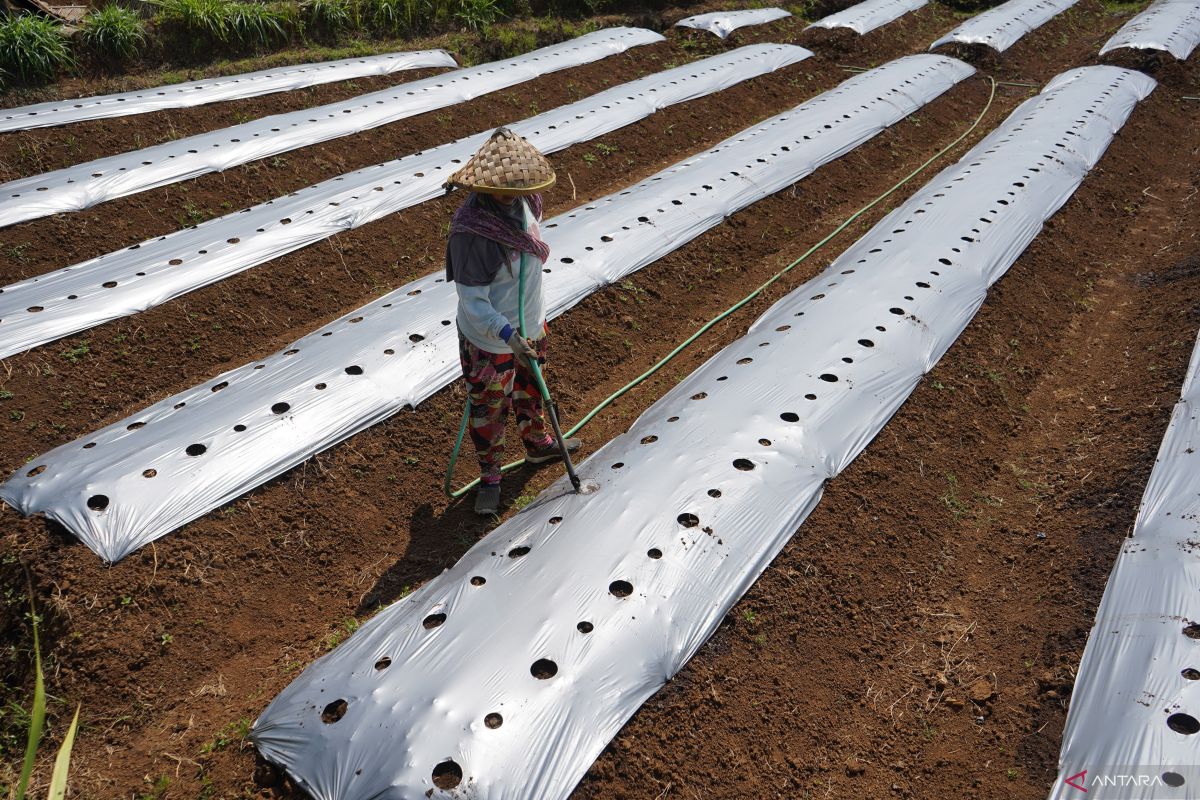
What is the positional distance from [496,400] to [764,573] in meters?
1.52

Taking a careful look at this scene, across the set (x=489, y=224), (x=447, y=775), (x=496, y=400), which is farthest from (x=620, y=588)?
(x=489, y=224)

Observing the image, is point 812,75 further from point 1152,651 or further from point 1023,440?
point 1152,651

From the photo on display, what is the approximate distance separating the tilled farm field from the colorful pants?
1.08 ft

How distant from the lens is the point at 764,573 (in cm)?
340

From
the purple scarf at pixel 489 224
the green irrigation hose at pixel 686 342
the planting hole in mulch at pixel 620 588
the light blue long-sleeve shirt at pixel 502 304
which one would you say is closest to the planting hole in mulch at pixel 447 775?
the planting hole in mulch at pixel 620 588

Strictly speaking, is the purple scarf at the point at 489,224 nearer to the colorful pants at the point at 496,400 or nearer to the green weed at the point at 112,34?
the colorful pants at the point at 496,400

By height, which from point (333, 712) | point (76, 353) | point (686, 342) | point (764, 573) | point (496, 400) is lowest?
point (686, 342)

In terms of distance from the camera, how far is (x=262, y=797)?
2891mm

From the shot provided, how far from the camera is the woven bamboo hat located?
130 inches

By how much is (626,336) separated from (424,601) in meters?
Answer: 2.92

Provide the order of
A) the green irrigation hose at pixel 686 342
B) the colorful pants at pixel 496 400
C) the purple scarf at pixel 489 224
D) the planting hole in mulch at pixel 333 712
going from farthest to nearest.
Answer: the green irrigation hose at pixel 686 342, the colorful pants at pixel 496 400, the purple scarf at pixel 489 224, the planting hole in mulch at pixel 333 712

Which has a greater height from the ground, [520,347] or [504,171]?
[504,171]

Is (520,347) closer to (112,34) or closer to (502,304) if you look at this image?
(502,304)

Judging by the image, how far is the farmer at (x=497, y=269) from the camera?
11.0ft
